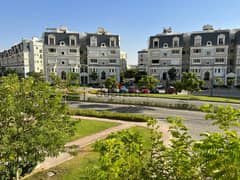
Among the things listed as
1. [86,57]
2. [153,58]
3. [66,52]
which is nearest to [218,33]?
[153,58]

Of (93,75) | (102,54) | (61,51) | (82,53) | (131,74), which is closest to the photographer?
(61,51)

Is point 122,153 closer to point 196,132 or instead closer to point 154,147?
point 154,147

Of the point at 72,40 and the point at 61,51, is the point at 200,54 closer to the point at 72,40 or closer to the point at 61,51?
the point at 72,40

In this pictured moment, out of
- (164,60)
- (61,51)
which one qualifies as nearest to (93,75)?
(61,51)

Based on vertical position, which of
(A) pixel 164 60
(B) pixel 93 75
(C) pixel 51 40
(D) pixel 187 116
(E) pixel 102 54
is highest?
(C) pixel 51 40

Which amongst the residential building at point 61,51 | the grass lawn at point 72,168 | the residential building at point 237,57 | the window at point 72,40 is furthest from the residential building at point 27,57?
the grass lawn at point 72,168

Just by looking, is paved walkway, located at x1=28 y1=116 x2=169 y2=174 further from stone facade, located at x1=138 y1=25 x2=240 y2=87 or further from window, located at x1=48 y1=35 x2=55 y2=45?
window, located at x1=48 y1=35 x2=55 y2=45

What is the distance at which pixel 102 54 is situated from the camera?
66.2 m

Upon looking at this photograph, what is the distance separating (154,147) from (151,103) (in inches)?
990

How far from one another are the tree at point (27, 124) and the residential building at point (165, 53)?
56.9 meters

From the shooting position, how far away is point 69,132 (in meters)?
9.64

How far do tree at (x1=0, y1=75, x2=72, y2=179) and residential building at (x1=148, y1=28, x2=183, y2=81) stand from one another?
56.9 metres

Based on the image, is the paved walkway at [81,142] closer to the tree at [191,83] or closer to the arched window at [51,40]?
the tree at [191,83]

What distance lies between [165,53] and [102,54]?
18.9 m
